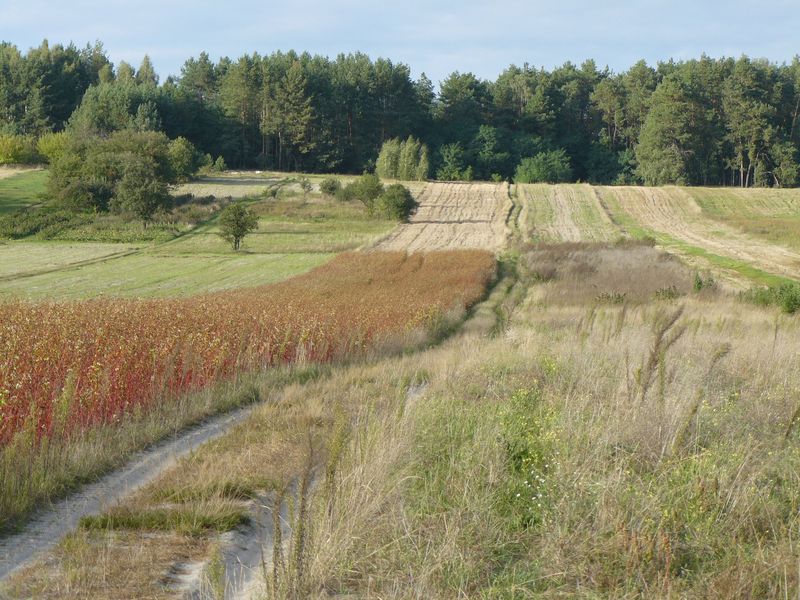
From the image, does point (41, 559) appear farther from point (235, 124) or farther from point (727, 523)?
point (235, 124)

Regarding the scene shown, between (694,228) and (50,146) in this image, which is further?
(50,146)

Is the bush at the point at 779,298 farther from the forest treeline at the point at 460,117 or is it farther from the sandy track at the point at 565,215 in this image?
the forest treeline at the point at 460,117

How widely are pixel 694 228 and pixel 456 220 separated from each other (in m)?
17.6

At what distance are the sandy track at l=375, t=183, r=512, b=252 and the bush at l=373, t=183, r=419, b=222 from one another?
3.44 ft

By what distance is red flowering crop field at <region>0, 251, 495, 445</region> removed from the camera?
9.18 m

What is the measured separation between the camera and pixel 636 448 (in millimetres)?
7285

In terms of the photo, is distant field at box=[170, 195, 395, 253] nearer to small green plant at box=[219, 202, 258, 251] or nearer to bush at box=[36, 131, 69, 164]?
small green plant at box=[219, 202, 258, 251]

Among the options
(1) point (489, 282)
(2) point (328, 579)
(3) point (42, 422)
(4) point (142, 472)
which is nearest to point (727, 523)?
(2) point (328, 579)

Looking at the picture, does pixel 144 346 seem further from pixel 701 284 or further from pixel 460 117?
pixel 460 117

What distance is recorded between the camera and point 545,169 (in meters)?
98.3

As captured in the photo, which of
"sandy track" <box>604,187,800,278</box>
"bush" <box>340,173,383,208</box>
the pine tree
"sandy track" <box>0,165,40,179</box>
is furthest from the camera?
the pine tree

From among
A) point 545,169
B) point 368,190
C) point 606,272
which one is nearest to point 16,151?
point 368,190

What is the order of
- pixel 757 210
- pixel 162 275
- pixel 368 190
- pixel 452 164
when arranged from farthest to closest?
1. pixel 452 164
2. pixel 757 210
3. pixel 368 190
4. pixel 162 275

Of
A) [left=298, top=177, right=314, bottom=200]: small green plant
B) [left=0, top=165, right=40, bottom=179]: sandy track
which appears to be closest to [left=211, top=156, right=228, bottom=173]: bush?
[left=298, top=177, right=314, bottom=200]: small green plant
